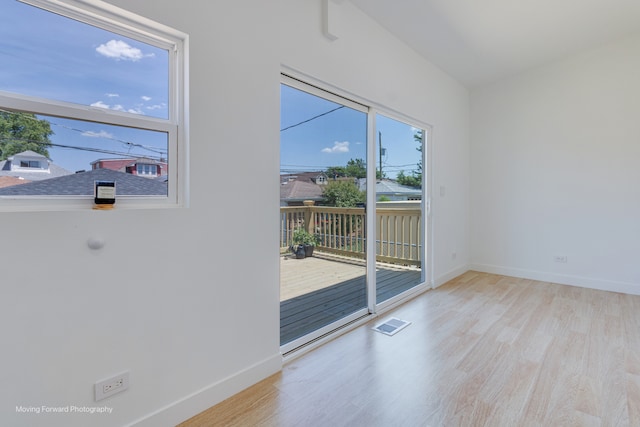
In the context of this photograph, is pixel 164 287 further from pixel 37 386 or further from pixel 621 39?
pixel 621 39

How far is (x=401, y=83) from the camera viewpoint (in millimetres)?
3248

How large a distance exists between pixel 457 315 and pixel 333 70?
254 cm

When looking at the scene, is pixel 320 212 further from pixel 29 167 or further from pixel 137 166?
pixel 29 167

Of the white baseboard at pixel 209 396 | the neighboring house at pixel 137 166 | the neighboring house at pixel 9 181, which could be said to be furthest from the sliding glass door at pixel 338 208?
the neighboring house at pixel 9 181

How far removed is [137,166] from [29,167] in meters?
0.40

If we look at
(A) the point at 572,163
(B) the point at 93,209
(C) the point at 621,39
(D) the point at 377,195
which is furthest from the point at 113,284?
(C) the point at 621,39

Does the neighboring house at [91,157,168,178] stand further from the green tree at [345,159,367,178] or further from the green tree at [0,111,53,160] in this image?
the green tree at [345,159,367,178]

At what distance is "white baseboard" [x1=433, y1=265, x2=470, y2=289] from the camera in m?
3.95

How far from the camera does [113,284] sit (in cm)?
140

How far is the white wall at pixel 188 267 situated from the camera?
4.04 feet

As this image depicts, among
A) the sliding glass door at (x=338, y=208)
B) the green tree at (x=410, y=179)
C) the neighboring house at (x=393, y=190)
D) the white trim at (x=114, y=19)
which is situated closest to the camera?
the white trim at (x=114, y=19)

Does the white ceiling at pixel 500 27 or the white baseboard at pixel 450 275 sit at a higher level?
the white ceiling at pixel 500 27

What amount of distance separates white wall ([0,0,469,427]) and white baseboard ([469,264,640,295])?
376 cm

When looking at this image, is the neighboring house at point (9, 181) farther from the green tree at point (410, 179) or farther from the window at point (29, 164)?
the green tree at point (410, 179)
